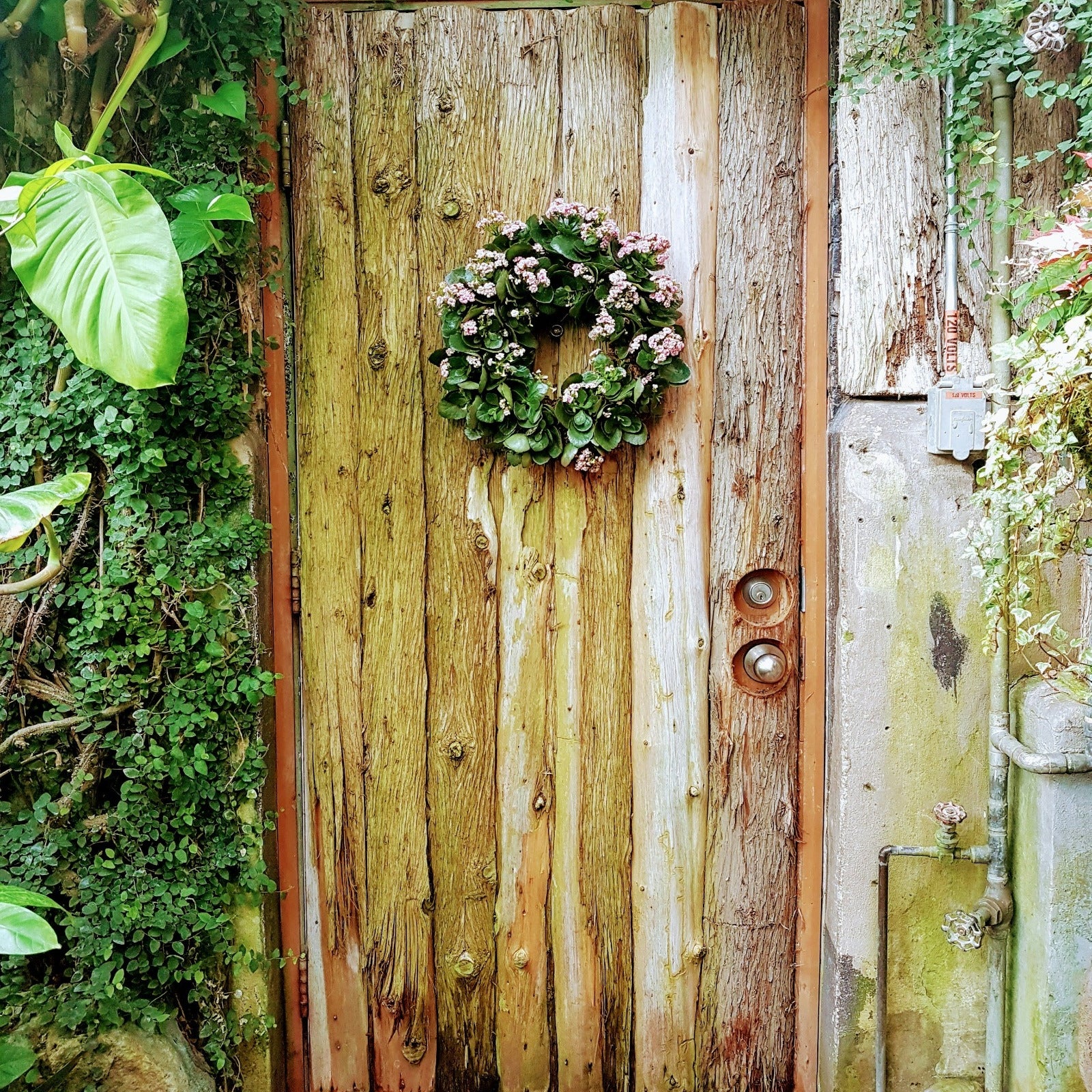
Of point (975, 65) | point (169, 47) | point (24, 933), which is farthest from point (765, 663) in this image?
point (169, 47)

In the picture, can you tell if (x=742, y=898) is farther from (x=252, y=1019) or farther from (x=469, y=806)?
(x=252, y=1019)

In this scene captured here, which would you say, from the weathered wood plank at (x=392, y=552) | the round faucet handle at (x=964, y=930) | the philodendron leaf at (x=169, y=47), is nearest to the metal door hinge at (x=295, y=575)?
the weathered wood plank at (x=392, y=552)

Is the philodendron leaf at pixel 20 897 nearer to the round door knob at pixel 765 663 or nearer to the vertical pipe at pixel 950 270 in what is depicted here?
the round door knob at pixel 765 663

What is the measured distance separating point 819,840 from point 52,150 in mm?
1950

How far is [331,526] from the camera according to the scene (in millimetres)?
1590

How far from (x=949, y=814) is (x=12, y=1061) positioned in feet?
5.28

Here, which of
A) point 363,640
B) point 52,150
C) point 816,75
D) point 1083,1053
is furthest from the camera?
point 363,640

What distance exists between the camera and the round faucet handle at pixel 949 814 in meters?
1.37

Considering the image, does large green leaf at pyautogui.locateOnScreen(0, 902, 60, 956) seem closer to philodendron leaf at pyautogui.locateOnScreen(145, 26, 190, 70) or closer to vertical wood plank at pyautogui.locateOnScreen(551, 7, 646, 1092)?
vertical wood plank at pyautogui.locateOnScreen(551, 7, 646, 1092)

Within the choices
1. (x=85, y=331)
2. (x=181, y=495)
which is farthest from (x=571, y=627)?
(x=85, y=331)

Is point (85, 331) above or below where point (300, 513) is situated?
above

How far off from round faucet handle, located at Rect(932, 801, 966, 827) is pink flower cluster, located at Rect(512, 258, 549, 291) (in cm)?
118

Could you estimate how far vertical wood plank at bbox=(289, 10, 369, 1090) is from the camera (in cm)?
154

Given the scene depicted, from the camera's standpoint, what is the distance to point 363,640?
5.26ft
